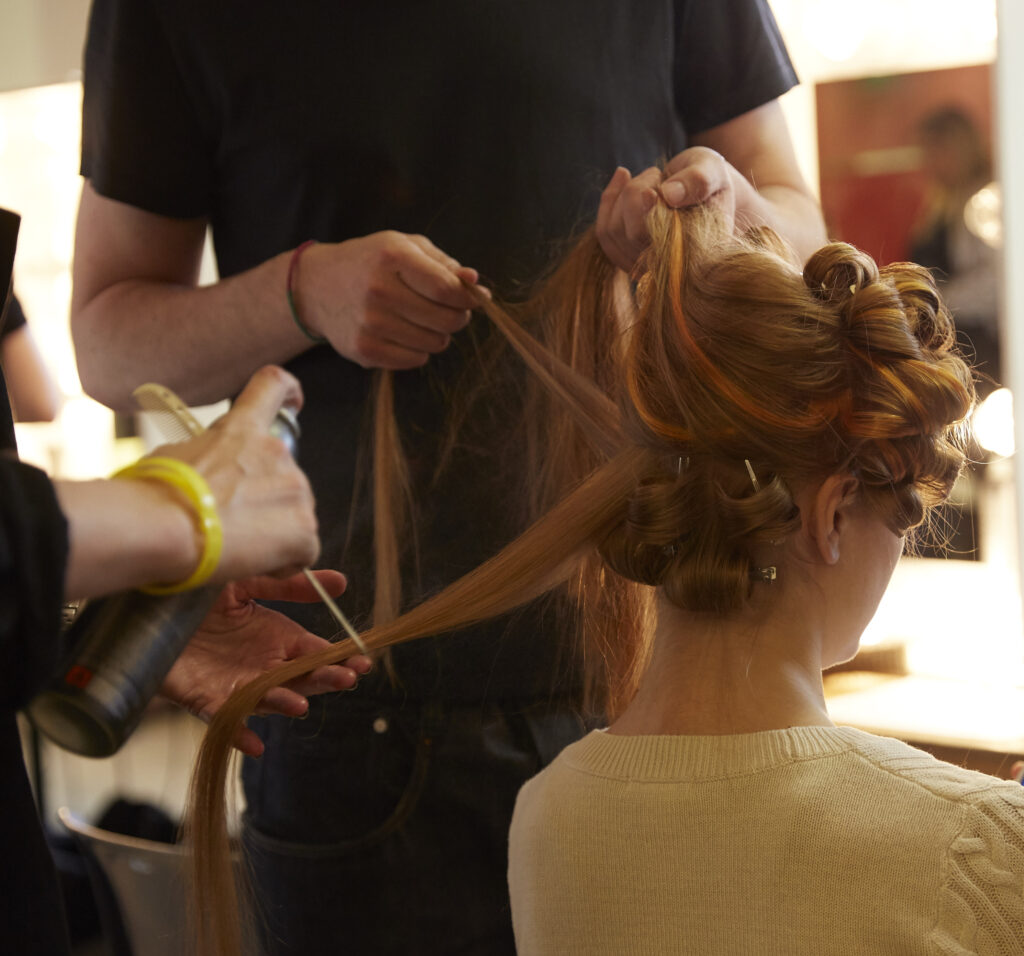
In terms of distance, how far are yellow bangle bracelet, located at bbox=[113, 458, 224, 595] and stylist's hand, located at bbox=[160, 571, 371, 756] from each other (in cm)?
31

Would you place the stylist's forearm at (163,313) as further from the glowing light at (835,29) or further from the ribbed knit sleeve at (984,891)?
the glowing light at (835,29)

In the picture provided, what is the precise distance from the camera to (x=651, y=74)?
3.39 feet

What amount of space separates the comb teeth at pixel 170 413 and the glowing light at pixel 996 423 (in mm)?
944

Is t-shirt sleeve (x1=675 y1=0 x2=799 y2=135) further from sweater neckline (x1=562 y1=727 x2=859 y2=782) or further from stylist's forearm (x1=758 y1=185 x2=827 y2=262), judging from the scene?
sweater neckline (x1=562 y1=727 x2=859 y2=782)

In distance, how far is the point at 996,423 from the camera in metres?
1.27

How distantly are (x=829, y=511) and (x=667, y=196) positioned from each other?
0.27 m

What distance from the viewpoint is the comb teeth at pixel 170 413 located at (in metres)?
0.64

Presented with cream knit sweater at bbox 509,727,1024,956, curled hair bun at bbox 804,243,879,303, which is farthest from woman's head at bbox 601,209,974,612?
cream knit sweater at bbox 509,727,1024,956

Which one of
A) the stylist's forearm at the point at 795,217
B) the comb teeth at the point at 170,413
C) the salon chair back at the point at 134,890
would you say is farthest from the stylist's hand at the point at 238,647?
the stylist's forearm at the point at 795,217

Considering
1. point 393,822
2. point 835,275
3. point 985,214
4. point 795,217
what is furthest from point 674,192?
point 985,214

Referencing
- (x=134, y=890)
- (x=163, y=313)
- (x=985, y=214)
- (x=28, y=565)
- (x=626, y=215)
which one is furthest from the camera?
(x=985, y=214)

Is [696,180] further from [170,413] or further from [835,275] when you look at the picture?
[170,413]

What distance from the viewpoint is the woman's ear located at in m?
0.76

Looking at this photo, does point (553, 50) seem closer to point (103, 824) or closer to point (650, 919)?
point (650, 919)
